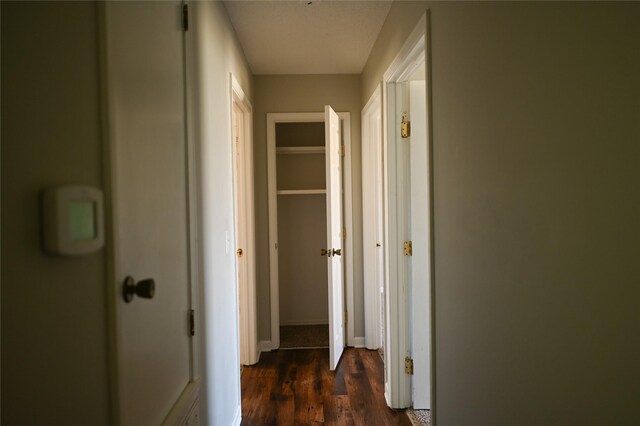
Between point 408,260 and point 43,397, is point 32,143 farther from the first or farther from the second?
point 408,260

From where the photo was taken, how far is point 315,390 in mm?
2838

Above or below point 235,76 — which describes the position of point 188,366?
below

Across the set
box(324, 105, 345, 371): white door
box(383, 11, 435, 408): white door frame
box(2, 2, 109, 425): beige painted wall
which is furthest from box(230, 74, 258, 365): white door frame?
box(2, 2, 109, 425): beige painted wall

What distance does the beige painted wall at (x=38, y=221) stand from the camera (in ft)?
1.92

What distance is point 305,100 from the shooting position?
3.65 metres

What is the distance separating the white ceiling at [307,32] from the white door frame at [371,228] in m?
0.52

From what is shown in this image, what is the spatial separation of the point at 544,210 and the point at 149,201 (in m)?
0.97

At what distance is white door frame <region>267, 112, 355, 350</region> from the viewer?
142 inches

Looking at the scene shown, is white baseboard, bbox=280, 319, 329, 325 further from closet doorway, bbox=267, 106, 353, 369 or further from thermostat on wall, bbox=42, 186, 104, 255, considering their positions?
thermostat on wall, bbox=42, 186, 104, 255

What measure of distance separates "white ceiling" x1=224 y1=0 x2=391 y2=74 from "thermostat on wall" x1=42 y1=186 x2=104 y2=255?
198cm

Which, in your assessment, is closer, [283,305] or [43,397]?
[43,397]

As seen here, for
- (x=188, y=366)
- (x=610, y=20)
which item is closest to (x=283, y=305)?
(x=188, y=366)

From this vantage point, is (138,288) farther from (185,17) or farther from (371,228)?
(371,228)

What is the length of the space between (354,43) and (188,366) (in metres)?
2.53
